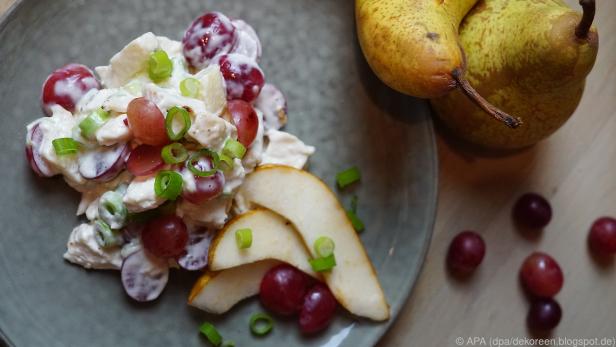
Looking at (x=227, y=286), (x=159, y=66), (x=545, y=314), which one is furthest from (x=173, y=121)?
(x=545, y=314)

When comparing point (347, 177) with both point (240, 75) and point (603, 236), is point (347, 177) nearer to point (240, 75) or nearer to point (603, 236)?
point (240, 75)

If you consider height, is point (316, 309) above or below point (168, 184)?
below

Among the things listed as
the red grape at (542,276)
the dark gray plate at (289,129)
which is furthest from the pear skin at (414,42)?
the red grape at (542,276)

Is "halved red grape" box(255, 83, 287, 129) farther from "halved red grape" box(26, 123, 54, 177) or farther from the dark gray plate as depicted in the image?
"halved red grape" box(26, 123, 54, 177)

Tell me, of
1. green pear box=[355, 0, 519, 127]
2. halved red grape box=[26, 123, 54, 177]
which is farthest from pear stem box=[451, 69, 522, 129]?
halved red grape box=[26, 123, 54, 177]

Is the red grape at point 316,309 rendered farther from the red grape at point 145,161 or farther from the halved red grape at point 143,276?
the red grape at point 145,161
